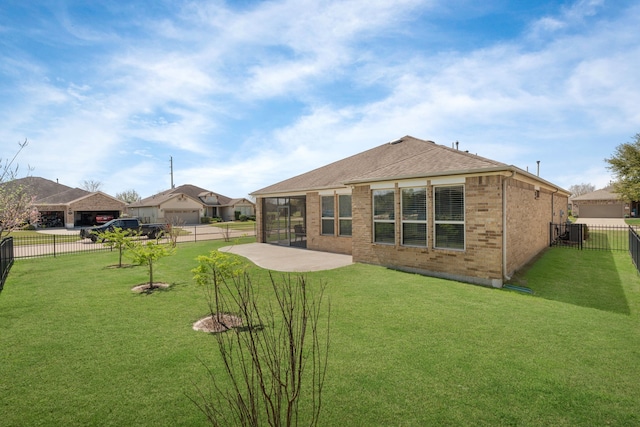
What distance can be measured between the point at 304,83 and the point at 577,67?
952 cm

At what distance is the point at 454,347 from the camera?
472cm

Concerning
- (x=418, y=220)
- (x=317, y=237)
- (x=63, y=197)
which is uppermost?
(x=63, y=197)

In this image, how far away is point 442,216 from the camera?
913cm

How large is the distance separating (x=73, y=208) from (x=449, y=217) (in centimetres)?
4498

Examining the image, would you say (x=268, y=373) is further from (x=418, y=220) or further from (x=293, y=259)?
(x=293, y=259)

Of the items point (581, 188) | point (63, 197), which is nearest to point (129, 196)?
point (63, 197)

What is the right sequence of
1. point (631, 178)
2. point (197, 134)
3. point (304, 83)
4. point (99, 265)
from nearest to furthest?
1. point (304, 83)
2. point (99, 265)
3. point (197, 134)
4. point (631, 178)

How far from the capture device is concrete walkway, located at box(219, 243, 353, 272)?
11.0 meters

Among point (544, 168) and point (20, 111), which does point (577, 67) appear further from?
point (544, 168)

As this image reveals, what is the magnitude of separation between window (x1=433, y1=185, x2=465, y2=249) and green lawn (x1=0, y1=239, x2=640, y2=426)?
4.36ft

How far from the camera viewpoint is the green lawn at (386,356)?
10.8 ft

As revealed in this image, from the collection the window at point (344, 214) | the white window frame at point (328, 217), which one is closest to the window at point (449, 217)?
the window at point (344, 214)

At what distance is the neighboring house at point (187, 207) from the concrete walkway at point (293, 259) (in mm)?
24738

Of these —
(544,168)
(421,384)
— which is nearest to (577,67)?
(421,384)
